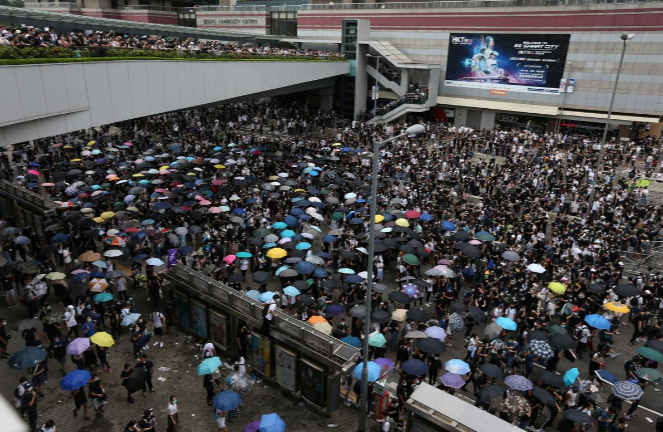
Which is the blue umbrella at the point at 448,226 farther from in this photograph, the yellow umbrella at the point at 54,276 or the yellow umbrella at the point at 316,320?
the yellow umbrella at the point at 54,276

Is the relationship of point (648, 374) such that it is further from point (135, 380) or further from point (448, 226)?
Result: point (135, 380)

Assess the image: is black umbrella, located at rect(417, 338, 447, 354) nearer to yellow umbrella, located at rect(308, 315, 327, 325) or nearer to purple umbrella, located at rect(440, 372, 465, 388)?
purple umbrella, located at rect(440, 372, 465, 388)

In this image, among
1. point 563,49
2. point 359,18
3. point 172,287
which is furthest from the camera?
point 359,18

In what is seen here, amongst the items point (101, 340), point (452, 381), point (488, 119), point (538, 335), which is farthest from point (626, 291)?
point (488, 119)

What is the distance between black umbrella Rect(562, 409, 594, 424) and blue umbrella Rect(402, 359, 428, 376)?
11.5 ft

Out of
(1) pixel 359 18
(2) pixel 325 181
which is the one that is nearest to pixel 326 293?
(2) pixel 325 181

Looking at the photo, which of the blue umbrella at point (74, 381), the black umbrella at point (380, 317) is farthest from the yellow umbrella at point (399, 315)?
the blue umbrella at point (74, 381)

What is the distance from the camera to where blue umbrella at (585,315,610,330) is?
50.3ft

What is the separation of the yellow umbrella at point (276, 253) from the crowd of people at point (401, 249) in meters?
Result: 0.65

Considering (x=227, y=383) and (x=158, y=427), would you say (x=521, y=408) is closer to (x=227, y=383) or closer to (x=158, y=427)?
(x=227, y=383)

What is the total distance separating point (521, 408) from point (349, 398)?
4.81 m

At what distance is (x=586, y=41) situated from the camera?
41688 millimetres


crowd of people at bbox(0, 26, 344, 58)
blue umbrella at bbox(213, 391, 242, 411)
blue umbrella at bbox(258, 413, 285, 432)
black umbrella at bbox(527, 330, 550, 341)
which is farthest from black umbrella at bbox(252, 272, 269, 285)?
crowd of people at bbox(0, 26, 344, 58)

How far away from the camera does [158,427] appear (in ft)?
41.8
